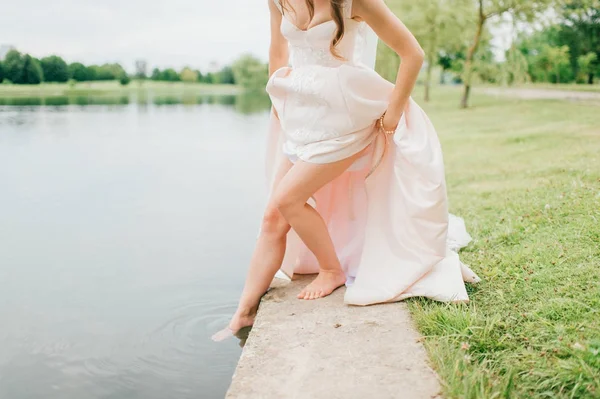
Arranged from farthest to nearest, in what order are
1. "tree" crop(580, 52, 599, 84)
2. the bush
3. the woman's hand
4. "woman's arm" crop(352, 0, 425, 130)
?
the bush → "tree" crop(580, 52, 599, 84) → the woman's hand → "woman's arm" crop(352, 0, 425, 130)

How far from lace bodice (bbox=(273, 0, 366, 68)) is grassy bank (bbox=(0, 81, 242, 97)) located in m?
25.4

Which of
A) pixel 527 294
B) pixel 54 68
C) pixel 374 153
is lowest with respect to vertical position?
pixel 527 294

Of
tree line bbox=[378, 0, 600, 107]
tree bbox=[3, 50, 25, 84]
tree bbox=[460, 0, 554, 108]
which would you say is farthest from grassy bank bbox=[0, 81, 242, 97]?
tree bbox=[460, 0, 554, 108]

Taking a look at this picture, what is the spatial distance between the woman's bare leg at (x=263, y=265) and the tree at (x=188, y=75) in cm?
3967

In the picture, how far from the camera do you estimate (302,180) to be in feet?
10.1

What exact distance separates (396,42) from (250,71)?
4294 centimetres

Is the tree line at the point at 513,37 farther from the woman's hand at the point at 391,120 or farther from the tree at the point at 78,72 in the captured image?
the woman's hand at the point at 391,120

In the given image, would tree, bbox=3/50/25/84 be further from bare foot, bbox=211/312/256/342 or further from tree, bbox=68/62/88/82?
bare foot, bbox=211/312/256/342

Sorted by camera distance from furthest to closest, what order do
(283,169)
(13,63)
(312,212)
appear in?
(13,63) → (283,169) → (312,212)

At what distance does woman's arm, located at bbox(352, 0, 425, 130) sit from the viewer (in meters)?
2.94

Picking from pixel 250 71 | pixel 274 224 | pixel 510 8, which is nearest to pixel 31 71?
pixel 510 8

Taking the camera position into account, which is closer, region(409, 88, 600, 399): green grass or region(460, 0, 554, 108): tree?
region(409, 88, 600, 399): green grass

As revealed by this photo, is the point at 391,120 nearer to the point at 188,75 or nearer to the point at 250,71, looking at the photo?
the point at 188,75

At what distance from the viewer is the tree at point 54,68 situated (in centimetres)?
2439
